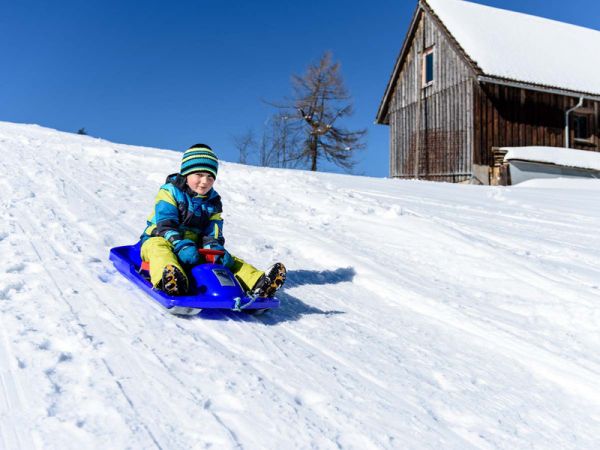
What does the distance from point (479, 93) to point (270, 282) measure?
15323mm

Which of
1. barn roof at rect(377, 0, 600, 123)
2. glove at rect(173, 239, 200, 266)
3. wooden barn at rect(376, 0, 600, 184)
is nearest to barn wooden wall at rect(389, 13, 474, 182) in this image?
wooden barn at rect(376, 0, 600, 184)

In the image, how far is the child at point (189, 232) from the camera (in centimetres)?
303

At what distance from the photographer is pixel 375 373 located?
8.34ft

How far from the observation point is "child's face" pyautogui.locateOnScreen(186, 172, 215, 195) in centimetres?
358

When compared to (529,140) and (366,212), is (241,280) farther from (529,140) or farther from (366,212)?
(529,140)

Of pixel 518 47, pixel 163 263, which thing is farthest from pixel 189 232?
pixel 518 47

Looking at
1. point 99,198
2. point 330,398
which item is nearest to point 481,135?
point 99,198

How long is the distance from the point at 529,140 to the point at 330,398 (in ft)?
56.8

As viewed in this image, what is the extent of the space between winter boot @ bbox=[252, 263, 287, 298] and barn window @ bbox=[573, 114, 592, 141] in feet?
61.8

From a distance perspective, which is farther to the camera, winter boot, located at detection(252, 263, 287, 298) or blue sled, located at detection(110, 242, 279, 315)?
winter boot, located at detection(252, 263, 287, 298)

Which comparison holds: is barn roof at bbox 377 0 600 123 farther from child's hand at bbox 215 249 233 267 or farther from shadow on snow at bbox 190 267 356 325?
child's hand at bbox 215 249 233 267

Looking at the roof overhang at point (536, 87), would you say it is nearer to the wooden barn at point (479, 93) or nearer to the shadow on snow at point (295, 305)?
the wooden barn at point (479, 93)

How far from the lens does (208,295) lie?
298 centimetres

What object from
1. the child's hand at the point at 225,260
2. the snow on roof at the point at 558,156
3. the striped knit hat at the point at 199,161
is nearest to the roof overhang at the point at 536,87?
the snow on roof at the point at 558,156
